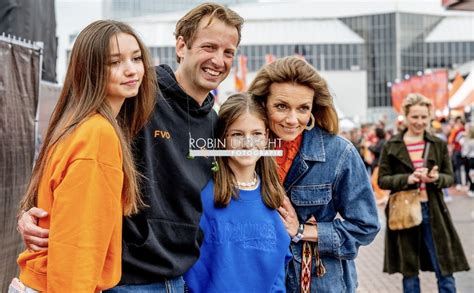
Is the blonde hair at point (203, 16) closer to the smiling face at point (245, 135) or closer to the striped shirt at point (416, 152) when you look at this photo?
the smiling face at point (245, 135)

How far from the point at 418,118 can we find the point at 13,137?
11.2ft

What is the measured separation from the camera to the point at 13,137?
4.40m

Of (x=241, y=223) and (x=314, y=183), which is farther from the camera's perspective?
(x=314, y=183)

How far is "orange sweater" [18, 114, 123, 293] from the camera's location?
188cm

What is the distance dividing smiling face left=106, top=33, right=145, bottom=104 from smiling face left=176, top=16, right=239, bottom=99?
46cm

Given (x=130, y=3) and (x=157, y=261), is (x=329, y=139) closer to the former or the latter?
(x=157, y=261)

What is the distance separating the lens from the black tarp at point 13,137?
4262 millimetres

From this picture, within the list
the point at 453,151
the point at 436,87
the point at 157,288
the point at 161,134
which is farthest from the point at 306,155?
the point at 436,87

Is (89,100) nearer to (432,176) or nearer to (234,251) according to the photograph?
(234,251)

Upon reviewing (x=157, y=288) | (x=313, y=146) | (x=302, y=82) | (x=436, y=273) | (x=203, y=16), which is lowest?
(x=436, y=273)

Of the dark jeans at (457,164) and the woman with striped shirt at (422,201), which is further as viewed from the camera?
the dark jeans at (457,164)

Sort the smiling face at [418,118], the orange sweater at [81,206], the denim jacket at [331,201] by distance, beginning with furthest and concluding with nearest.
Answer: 1. the smiling face at [418,118]
2. the denim jacket at [331,201]
3. the orange sweater at [81,206]

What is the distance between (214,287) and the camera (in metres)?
2.45

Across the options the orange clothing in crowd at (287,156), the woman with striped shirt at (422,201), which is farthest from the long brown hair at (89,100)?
the woman with striped shirt at (422,201)
